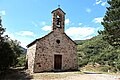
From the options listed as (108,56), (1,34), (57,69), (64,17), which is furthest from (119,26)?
(108,56)

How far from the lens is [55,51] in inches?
866

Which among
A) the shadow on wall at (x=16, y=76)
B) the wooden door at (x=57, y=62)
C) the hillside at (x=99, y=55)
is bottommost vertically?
the shadow on wall at (x=16, y=76)

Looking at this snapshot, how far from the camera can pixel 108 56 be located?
52406mm

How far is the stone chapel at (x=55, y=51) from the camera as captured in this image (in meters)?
21.0

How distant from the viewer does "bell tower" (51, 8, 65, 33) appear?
22.1m

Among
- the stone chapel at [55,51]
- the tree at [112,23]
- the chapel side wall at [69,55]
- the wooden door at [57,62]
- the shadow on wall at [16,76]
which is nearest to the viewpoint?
the shadow on wall at [16,76]

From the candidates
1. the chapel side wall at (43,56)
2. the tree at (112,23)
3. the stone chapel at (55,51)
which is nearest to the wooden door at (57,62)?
the stone chapel at (55,51)

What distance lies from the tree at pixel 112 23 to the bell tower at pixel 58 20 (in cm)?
480

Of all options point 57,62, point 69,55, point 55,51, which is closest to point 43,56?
point 55,51

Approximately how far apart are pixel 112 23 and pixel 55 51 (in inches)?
277

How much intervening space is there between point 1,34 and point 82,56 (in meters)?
41.2

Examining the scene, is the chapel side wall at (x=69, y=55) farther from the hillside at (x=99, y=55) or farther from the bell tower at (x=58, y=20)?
the hillside at (x=99, y=55)

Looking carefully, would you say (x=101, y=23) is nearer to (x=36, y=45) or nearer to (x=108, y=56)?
(x=36, y=45)

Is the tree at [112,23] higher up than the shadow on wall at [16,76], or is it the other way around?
the tree at [112,23]
